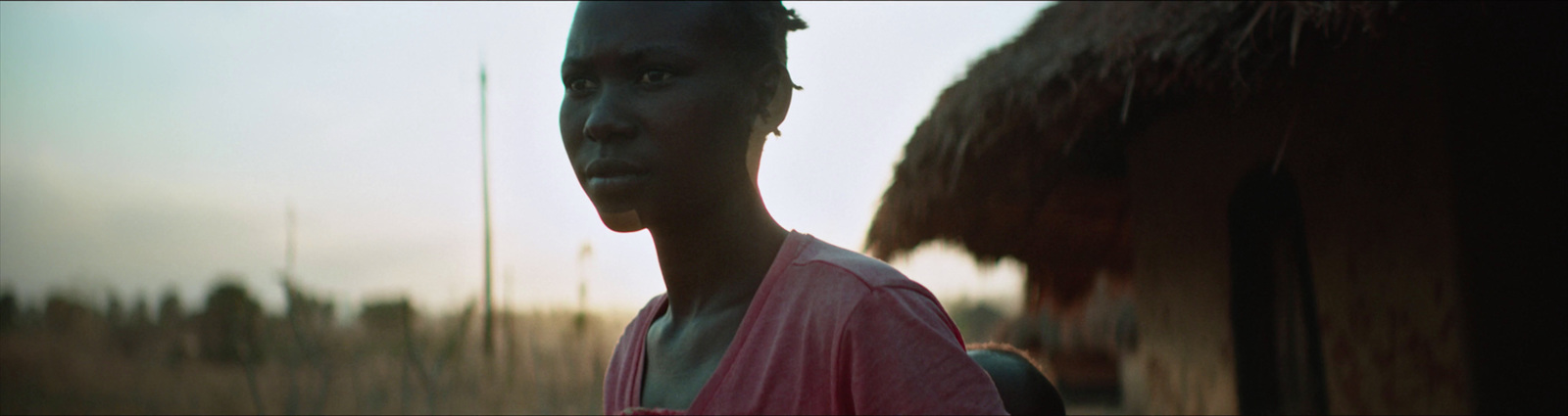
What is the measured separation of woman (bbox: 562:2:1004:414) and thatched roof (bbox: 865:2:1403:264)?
2607 millimetres

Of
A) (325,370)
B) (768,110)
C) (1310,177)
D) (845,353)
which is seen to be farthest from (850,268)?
(1310,177)

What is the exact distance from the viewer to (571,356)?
4008 millimetres

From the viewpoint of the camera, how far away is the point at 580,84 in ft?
3.16

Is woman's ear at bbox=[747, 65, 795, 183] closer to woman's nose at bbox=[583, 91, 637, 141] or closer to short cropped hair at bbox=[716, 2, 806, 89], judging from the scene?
short cropped hair at bbox=[716, 2, 806, 89]

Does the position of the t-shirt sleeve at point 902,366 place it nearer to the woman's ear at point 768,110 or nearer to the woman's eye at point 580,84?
the woman's ear at point 768,110

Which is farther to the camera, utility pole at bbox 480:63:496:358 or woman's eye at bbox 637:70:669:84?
utility pole at bbox 480:63:496:358

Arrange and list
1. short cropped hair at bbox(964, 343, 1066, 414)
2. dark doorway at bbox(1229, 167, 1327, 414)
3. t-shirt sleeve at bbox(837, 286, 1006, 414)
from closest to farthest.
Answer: t-shirt sleeve at bbox(837, 286, 1006, 414), short cropped hair at bbox(964, 343, 1066, 414), dark doorway at bbox(1229, 167, 1327, 414)

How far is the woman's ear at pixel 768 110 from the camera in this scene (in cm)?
97

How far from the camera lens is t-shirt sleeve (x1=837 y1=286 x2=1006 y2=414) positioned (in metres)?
0.83

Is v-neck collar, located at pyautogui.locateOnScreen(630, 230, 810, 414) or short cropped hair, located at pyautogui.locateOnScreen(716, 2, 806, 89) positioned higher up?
short cropped hair, located at pyautogui.locateOnScreen(716, 2, 806, 89)

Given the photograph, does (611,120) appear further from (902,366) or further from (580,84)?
(902,366)

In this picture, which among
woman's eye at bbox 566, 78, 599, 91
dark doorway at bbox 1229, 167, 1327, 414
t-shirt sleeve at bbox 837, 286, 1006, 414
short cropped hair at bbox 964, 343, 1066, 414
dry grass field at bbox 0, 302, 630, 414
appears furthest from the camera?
dark doorway at bbox 1229, 167, 1327, 414

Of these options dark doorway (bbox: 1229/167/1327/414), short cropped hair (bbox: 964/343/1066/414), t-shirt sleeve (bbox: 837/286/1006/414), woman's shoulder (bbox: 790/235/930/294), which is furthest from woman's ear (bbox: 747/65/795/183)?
dark doorway (bbox: 1229/167/1327/414)

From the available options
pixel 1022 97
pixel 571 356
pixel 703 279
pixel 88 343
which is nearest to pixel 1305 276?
pixel 1022 97
